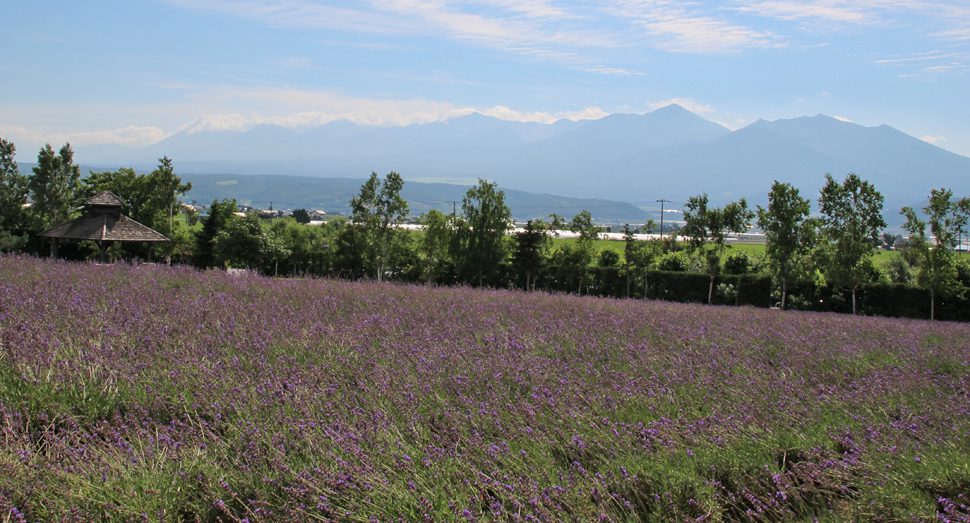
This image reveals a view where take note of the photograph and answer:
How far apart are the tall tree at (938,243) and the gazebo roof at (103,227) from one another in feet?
83.6

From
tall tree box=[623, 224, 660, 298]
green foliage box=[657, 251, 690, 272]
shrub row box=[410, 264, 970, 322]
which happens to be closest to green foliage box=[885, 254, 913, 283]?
green foliage box=[657, 251, 690, 272]

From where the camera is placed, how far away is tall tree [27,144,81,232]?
34.6 m

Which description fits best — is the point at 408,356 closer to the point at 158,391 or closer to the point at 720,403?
the point at 158,391

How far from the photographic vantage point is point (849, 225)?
20.8 metres

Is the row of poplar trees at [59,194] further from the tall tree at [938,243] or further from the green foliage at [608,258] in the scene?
the tall tree at [938,243]

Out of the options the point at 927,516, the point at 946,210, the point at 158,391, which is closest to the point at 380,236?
the point at 946,210

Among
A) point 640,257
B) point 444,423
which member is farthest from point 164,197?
point 444,423

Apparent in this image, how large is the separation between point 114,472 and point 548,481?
82.4 inches

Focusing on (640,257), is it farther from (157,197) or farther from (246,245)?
(157,197)

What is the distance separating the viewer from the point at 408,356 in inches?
191

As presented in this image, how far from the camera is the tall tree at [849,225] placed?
19.8m

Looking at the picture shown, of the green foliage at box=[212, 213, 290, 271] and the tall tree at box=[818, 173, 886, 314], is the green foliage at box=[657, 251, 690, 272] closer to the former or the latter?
the tall tree at box=[818, 173, 886, 314]

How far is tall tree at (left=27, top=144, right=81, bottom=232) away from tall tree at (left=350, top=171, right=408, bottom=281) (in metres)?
20.7

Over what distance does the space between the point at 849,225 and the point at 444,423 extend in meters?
21.9
